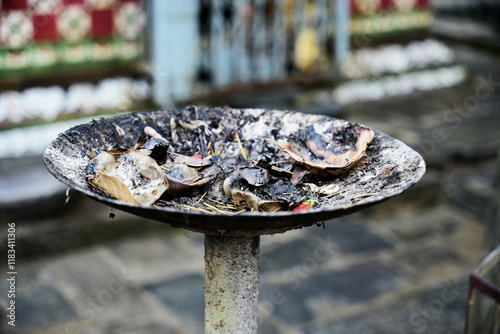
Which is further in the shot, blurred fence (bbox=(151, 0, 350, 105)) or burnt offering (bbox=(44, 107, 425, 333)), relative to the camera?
blurred fence (bbox=(151, 0, 350, 105))

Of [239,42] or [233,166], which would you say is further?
[239,42]

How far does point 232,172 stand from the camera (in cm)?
184

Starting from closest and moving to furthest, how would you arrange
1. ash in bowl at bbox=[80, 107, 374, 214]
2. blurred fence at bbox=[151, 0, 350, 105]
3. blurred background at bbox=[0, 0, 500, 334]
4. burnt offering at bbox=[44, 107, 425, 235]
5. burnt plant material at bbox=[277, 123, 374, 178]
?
burnt offering at bbox=[44, 107, 425, 235] → ash in bowl at bbox=[80, 107, 374, 214] → burnt plant material at bbox=[277, 123, 374, 178] → blurred background at bbox=[0, 0, 500, 334] → blurred fence at bbox=[151, 0, 350, 105]

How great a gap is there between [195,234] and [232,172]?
2.71 metres

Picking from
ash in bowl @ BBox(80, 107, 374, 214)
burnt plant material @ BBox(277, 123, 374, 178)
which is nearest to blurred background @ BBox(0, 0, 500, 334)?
ash in bowl @ BBox(80, 107, 374, 214)

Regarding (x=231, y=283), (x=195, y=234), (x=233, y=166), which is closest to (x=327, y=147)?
(x=233, y=166)

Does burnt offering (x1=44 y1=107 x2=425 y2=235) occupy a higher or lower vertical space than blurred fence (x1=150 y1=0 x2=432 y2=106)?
higher

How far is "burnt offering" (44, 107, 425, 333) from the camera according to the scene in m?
1.66

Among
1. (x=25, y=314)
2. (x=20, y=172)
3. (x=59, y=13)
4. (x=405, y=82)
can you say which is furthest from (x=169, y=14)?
(x=405, y=82)

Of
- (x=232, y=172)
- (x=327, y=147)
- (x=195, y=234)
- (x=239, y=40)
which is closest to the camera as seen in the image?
(x=232, y=172)

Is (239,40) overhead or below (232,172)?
below

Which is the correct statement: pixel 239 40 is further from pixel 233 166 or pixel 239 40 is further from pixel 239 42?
pixel 233 166

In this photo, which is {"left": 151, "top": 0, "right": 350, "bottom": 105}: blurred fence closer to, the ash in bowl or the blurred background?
the blurred background

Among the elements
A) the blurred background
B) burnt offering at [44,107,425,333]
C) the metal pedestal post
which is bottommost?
the blurred background
